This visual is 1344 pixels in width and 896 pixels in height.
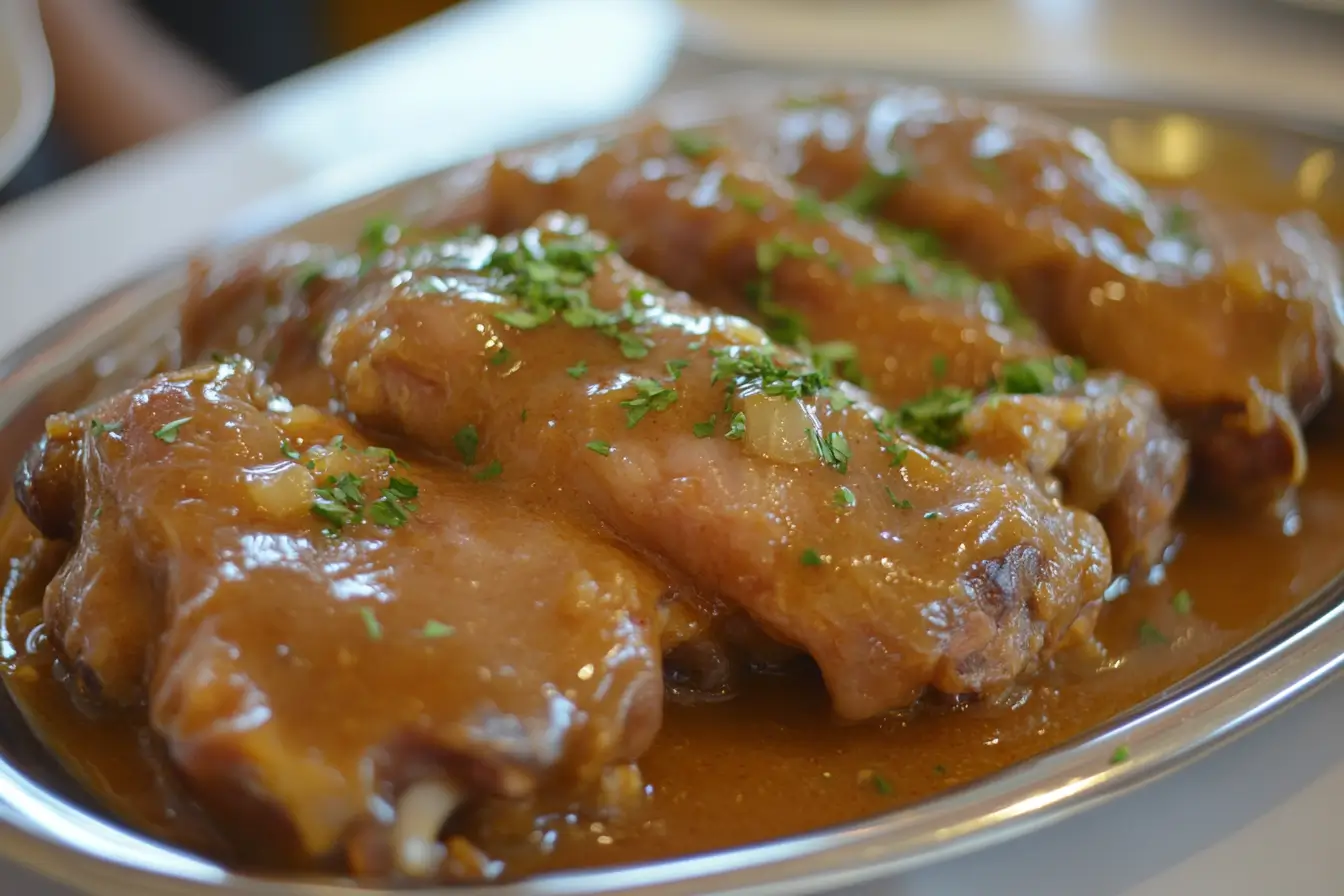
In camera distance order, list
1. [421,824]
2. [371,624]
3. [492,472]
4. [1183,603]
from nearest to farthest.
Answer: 1. [421,824]
2. [371,624]
3. [492,472]
4. [1183,603]

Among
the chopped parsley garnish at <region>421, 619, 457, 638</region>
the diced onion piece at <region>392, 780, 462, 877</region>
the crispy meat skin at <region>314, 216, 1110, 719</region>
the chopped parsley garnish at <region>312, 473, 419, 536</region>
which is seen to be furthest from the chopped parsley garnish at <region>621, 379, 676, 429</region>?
the diced onion piece at <region>392, 780, 462, 877</region>

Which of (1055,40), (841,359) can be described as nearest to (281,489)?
(841,359)

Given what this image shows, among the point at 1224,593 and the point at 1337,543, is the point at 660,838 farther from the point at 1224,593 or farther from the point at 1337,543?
the point at 1337,543

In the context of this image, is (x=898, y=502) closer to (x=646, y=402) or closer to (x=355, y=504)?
(x=646, y=402)

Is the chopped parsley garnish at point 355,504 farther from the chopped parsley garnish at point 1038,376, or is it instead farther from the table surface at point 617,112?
the chopped parsley garnish at point 1038,376

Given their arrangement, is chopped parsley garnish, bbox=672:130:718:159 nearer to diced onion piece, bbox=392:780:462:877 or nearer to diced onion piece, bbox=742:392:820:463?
diced onion piece, bbox=742:392:820:463

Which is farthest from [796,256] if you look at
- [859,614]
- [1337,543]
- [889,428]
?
[1337,543]

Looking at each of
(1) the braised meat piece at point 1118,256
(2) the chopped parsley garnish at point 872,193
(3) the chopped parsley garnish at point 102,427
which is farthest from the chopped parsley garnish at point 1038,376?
(3) the chopped parsley garnish at point 102,427
